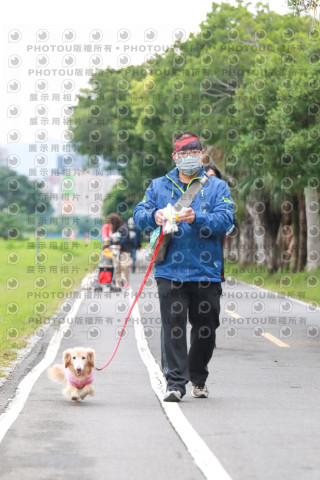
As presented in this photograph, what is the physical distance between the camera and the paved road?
6727mm

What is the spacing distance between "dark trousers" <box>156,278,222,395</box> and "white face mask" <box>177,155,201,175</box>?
3.09 feet

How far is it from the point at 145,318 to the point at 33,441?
1321 cm

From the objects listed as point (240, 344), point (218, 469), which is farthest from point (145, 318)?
point (218, 469)

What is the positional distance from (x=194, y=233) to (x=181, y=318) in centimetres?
74

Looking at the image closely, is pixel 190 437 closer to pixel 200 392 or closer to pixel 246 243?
pixel 200 392

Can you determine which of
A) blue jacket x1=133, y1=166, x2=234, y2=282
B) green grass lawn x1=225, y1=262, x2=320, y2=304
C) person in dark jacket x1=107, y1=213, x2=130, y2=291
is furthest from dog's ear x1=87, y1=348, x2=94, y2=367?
person in dark jacket x1=107, y1=213, x2=130, y2=291

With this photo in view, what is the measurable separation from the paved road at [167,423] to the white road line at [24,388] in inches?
2.9

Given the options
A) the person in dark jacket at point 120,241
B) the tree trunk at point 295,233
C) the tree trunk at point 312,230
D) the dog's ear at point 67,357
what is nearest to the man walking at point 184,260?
the dog's ear at point 67,357

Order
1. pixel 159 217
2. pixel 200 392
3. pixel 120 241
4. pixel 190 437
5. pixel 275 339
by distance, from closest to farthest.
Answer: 1. pixel 190 437
2. pixel 159 217
3. pixel 200 392
4. pixel 275 339
5. pixel 120 241

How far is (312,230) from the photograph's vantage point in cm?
3800

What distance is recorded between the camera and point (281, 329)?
18.8 metres

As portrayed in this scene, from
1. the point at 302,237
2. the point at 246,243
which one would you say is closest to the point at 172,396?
the point at 302,237

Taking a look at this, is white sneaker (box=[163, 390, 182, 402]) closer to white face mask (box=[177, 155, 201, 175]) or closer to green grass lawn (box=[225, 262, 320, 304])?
white face mask (box=[177, 155, 201, 175])

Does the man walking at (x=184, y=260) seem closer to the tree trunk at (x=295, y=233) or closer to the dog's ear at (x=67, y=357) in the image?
the dog's ear at (x=67, y=357)
